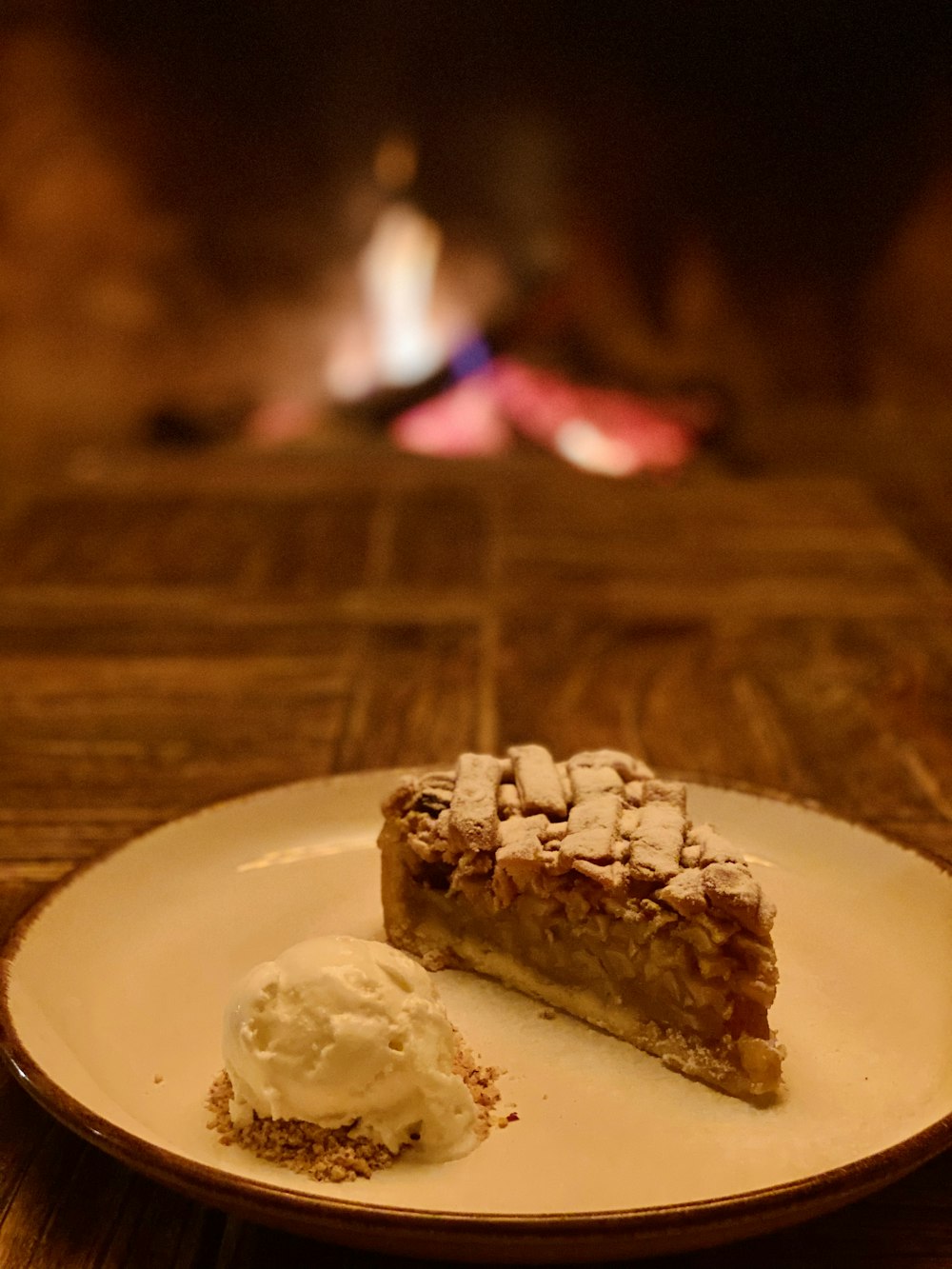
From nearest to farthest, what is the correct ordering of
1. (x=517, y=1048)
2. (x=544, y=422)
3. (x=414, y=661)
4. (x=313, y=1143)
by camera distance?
(x=313, y=1143), (x=517, y=1048), (x=414, y=661), (x=544, y=422)

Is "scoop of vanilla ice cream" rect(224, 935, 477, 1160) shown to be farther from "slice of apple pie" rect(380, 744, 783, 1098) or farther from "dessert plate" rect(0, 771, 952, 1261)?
"slice of apple pie" rect(380, 744, 783, 1098)

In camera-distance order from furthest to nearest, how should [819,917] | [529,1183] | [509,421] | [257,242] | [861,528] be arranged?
[257,242] → [509,421] → [861,528] → [819,917] → [529,1183]

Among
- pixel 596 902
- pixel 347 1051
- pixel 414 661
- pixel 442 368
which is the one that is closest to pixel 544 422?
pixel 442 368

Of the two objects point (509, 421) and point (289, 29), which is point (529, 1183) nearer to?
point (509, 421)

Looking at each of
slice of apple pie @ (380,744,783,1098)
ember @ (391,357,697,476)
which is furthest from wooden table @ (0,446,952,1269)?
ember @ (391,357,697,476)

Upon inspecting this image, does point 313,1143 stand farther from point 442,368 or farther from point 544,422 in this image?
point 442,368

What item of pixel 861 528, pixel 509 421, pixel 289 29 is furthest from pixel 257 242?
pixel 861 528

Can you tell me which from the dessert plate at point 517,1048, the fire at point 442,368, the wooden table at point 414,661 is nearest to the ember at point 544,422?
the fire at point 442,368
